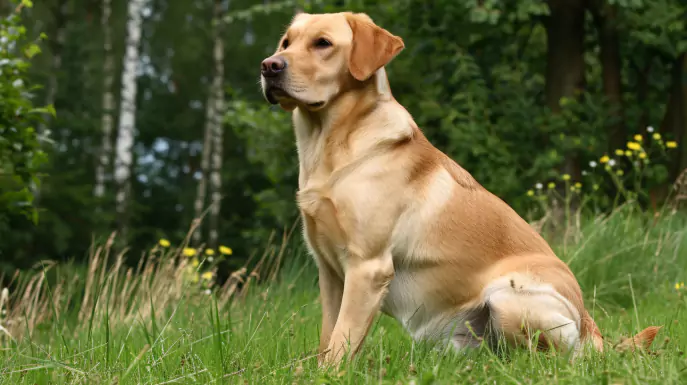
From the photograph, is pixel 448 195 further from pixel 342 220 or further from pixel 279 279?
pixel 279 279

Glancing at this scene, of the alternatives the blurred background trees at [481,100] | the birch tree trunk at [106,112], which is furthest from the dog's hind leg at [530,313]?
the birch tree trunk at [106,112]

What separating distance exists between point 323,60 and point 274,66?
0.23 metres

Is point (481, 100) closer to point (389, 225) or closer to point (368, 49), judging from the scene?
point (368, 49)

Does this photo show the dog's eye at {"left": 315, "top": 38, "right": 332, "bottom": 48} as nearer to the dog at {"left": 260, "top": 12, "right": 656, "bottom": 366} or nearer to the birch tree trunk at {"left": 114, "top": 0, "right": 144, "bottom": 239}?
the dog at {"left": 260, "top": 12, "right": 656, "bottom": 366}

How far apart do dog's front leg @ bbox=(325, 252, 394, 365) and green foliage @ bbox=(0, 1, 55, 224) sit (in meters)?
3.00

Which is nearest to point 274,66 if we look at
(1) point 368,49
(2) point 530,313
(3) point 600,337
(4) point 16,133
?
(1) point 368,49

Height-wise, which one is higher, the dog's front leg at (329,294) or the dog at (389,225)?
the dog at (389,225)

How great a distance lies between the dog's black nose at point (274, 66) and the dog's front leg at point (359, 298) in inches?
33.8

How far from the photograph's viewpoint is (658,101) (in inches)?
475

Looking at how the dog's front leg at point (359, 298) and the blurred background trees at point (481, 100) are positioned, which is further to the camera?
the blurred background trees at point (481, 100)

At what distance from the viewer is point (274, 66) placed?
348 cm

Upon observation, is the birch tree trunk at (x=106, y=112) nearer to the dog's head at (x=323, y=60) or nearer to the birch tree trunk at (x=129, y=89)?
the birch tree trunk at (x=129, y=89)

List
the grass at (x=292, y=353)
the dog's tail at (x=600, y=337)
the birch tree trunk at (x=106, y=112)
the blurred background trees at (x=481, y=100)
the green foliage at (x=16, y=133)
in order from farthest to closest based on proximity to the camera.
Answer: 1. the birch tree trunk at (x=106, y=112)
2. the blurred background trees at (x=481, y=100)
3. the green foliage at (x=16, y=133)
4. the dog's tail at (x=600, y=337)
5. the grass at (x=292, y=353)

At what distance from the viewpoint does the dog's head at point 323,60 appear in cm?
350
